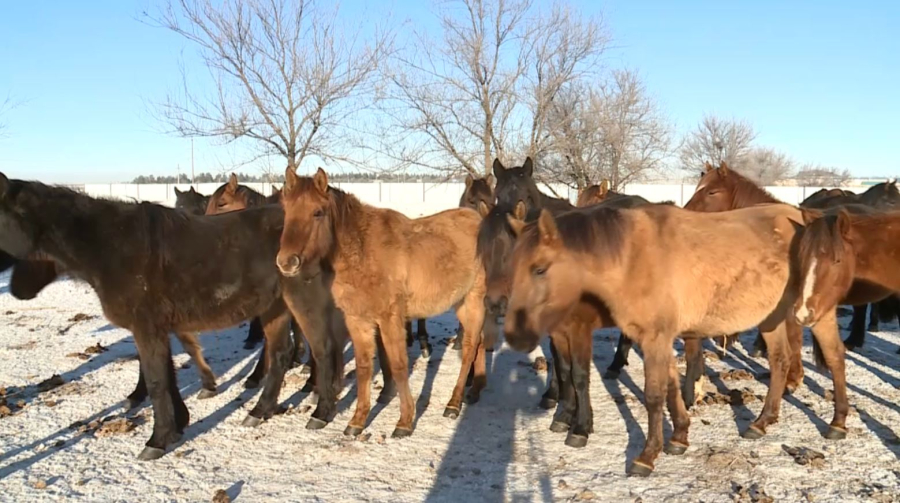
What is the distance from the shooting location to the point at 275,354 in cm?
564

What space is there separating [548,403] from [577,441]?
0.97m

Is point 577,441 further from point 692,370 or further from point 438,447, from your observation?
point 692,370

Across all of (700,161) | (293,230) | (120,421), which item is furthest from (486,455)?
(700,161)

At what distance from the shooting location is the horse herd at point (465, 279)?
163 inches

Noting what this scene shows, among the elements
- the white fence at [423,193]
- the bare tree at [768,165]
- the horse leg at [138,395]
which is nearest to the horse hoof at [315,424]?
the horse leg at [138,395]

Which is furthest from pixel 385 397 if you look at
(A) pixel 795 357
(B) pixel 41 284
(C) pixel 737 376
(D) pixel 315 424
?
(A) pixel 795 357

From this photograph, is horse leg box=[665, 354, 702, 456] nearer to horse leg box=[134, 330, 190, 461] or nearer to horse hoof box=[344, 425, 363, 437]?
horse hoof box=[344, 425, 363, 437]

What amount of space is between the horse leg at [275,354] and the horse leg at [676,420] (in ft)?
11.2

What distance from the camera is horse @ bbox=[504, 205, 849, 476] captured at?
13.3 feet

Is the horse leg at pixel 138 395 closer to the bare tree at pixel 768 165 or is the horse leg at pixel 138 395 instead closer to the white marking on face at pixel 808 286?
the white marking on face at pixel 808 286

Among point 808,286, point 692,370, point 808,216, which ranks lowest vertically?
point 692,370

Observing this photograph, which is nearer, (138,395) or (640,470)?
(640,470)

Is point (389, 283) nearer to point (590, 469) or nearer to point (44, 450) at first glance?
point (590, 469)

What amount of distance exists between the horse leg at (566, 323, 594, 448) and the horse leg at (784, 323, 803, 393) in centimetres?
220
